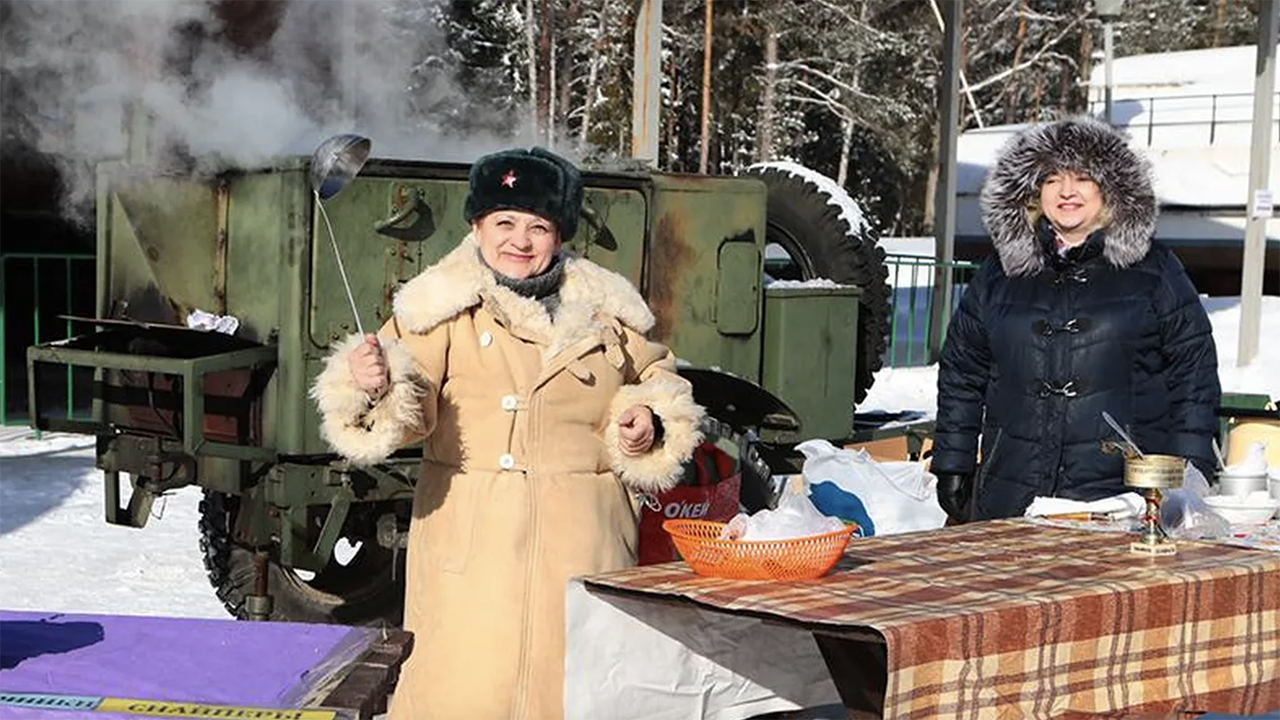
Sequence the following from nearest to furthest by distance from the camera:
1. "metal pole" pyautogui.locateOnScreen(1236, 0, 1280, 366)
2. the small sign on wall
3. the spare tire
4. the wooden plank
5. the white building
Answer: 1. the wooden plank
2. the spare tire
3. the small sign on wall
4. "metal pole" pyautogui.locateOnScreen(1236, 0, 1280, 366)
5. the white building

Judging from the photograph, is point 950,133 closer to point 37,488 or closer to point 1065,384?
point 37,488

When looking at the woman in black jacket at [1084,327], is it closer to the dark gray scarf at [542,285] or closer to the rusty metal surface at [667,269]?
the dark gray scarf at [542,285]

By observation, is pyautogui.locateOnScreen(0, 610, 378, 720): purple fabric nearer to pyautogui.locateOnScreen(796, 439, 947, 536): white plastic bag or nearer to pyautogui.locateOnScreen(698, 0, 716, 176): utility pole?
pyautogui.locateOnScreen(796, 439, 947, 536): white plastic bag

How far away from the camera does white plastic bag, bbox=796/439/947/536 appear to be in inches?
262

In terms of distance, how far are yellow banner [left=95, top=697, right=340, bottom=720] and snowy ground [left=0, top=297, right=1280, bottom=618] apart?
3957 mm

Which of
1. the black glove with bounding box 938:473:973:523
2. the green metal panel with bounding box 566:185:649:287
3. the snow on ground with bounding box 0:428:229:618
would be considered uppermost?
the green metal panel with bounding box 566:185:649:287

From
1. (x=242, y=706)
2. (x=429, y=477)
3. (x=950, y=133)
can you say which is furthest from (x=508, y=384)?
(x=950, y=133)

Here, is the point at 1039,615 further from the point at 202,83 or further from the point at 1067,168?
the point at 202,83

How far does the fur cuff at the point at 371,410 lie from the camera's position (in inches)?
128

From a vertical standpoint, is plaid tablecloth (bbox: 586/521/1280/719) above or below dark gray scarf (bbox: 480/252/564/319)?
below

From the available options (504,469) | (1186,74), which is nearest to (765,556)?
(504,469)

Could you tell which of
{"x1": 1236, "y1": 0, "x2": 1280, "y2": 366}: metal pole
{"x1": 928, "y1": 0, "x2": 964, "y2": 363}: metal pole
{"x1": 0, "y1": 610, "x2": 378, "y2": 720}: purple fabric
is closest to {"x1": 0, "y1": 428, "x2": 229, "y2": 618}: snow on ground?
{"x1": 0, "y1": 610, "x2": 378, "y2": 720}: purple fabric

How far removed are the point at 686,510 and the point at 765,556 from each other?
2.24m

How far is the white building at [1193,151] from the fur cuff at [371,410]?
16.4 meters
